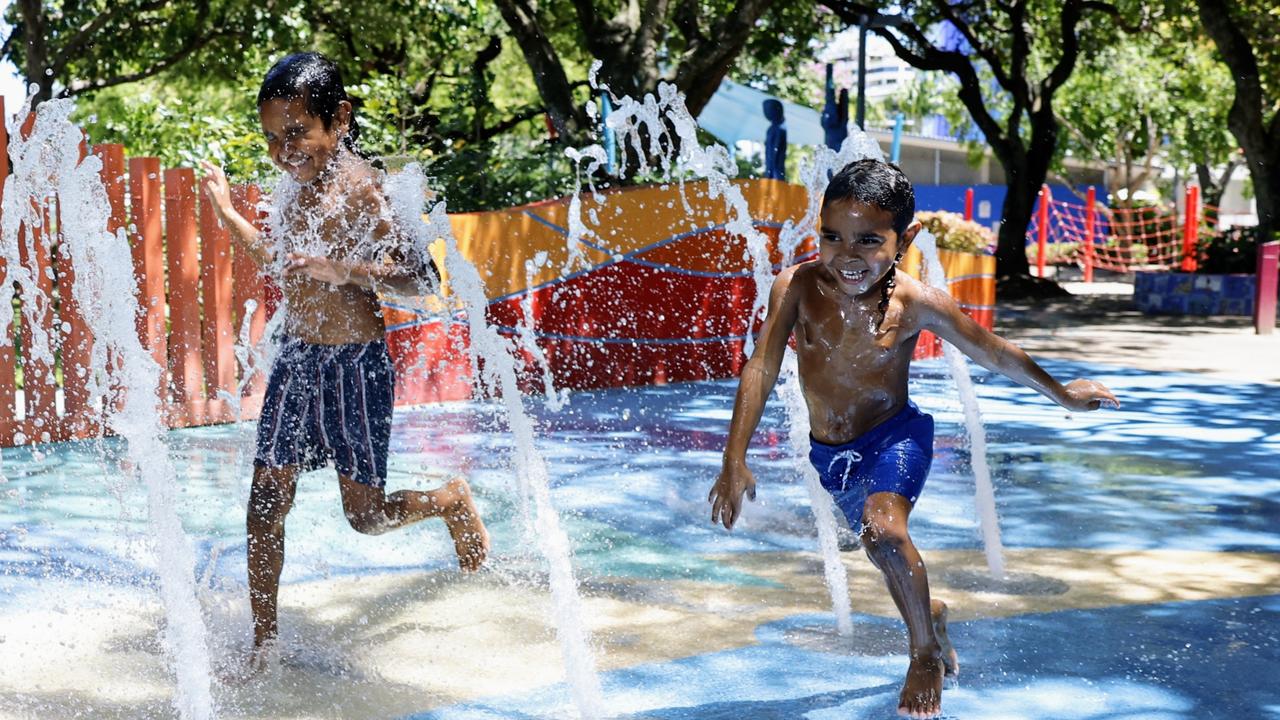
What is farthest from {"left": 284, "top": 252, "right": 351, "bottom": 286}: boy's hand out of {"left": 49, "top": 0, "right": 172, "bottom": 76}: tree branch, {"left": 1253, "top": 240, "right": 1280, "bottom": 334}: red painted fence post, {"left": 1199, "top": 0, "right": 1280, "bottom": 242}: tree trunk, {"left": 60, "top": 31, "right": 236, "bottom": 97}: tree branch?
{"left": 1199, "top": 0, "right": 1280, "bottom": 242}: tree trunk

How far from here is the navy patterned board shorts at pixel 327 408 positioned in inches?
137

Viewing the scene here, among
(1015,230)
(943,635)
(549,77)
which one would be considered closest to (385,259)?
(943,635)

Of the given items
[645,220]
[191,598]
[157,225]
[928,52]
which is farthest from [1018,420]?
[928,52]

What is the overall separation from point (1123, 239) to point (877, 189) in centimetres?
2687

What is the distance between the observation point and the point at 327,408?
3510mm

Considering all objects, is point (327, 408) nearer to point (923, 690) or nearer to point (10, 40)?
point (923, 690)

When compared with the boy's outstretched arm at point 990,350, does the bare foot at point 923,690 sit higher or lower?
lower

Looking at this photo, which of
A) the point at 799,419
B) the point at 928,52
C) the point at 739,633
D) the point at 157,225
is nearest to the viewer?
the point at 739,633

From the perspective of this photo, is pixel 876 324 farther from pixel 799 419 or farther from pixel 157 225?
pixel 157 225

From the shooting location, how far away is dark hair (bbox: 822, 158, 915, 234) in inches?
124

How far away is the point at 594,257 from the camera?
8945mm

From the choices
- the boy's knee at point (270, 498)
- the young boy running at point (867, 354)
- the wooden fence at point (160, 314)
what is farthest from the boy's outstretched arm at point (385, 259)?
the wooden fence at point (160, 314)

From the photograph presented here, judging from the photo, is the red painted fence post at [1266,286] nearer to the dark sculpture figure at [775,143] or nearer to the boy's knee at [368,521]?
the dark sculpture figure at [775,143]

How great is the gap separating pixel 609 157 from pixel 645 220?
14.8 ft
